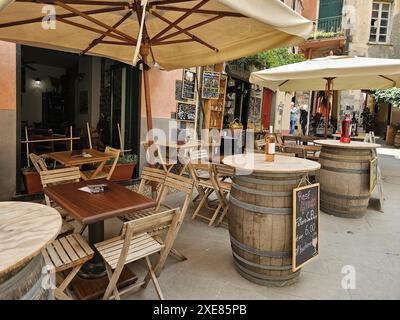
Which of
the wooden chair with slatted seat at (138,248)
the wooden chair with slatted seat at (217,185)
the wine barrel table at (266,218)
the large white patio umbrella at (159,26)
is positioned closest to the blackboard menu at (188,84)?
the large white patio umbrella at (159,26)

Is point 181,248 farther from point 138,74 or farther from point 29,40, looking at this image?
A: point 138,74

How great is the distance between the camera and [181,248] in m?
3.25

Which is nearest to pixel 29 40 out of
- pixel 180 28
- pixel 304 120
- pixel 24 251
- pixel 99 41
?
pixel 99 41

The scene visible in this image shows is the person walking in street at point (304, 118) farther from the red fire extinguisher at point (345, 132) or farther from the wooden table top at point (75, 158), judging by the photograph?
the wooden table top at point (75, 158)

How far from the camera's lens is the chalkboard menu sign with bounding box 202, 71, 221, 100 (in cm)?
761

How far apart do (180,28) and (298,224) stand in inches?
91.5

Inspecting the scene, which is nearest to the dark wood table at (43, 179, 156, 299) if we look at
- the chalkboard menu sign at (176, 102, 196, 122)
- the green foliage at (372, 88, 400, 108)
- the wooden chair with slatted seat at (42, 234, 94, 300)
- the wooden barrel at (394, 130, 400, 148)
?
the wooden chair with slatted seat at (42, 234, 94, 300)

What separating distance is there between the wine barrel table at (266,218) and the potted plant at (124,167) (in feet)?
10.6

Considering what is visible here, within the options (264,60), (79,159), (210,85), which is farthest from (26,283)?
(264,60)

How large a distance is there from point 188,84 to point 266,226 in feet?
16.8

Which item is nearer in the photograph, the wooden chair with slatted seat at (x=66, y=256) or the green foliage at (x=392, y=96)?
the wooden chair with slatted seat at (x=66, y=256)

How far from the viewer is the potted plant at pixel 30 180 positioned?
4.17 meters

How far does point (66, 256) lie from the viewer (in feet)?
6.92

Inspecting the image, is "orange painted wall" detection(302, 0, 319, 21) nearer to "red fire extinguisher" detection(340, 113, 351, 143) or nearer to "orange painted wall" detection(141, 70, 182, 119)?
"orange painted wall" detection(141, 70, 182, 119)
